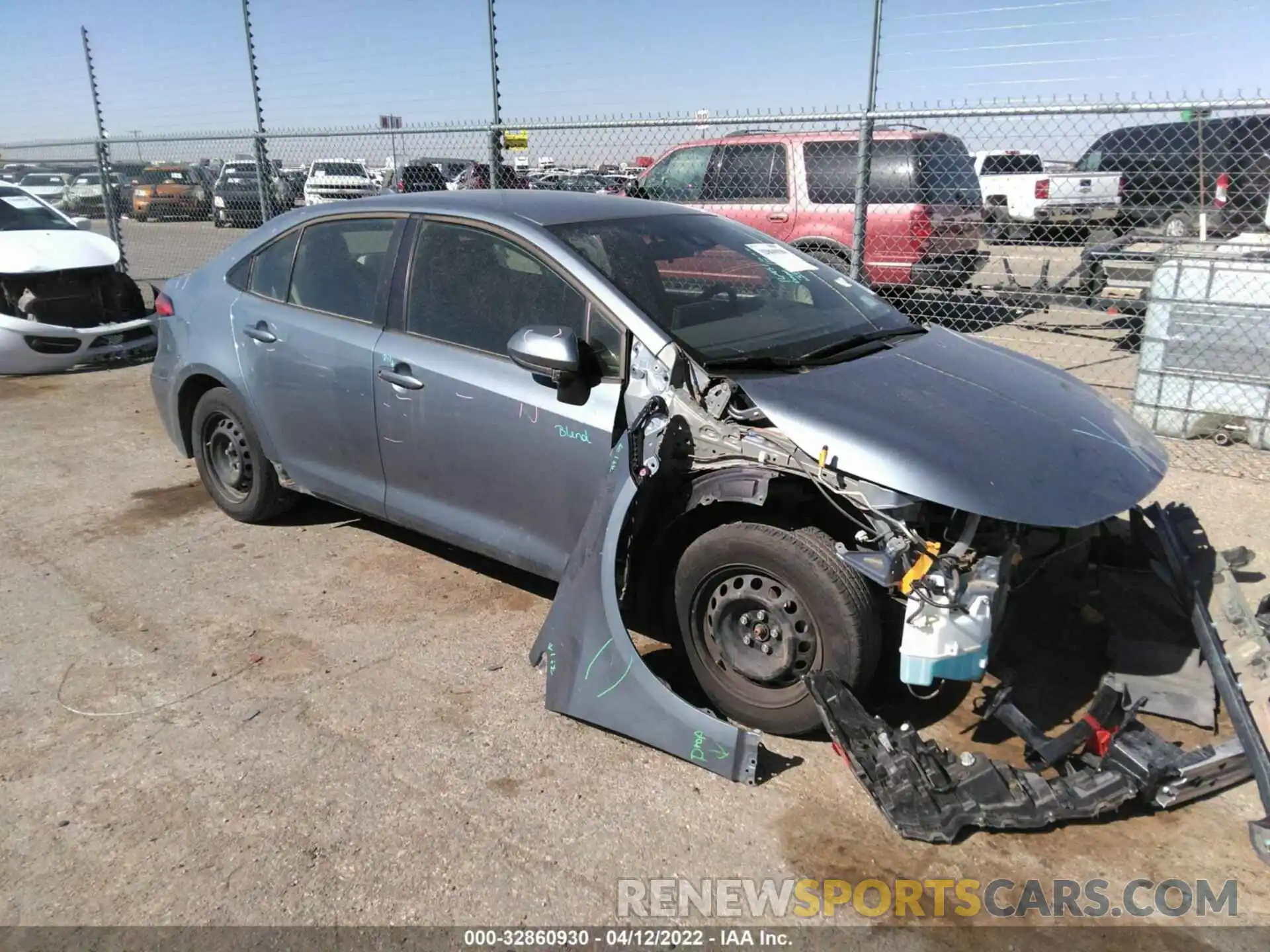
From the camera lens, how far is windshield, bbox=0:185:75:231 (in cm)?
916

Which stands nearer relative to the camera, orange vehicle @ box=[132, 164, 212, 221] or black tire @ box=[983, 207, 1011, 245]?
black tire @ box=[983, 207, 1011, 245]

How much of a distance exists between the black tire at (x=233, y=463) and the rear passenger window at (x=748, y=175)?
630 cm

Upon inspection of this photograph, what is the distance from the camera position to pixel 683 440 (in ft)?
10.2

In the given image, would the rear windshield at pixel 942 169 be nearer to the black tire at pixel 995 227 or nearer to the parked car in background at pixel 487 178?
the black tire at pixel 995 227

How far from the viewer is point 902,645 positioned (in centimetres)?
268

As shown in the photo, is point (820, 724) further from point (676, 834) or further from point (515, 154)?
→ point (515, 154)

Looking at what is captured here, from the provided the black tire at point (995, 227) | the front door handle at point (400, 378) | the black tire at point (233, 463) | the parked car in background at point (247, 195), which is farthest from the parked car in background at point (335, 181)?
the front door handle at point (400, 378)

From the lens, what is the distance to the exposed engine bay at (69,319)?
8.47 metres

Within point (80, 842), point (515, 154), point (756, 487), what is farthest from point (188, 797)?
point (515, 154)

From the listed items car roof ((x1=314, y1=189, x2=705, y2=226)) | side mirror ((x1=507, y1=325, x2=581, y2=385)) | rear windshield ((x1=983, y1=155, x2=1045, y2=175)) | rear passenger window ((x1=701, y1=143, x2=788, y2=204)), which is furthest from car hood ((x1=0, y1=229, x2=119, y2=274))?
rear windshield ((x1=983, y1=155, x2=1045, y2=175))

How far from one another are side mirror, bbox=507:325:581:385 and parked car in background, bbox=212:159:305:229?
24.9 feet

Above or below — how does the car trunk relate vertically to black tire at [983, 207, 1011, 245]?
below

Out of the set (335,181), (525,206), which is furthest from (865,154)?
(335,181)

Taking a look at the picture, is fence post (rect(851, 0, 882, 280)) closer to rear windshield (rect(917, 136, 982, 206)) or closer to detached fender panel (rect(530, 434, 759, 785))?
rear windshield (rect(917, 136, 982, 206))
